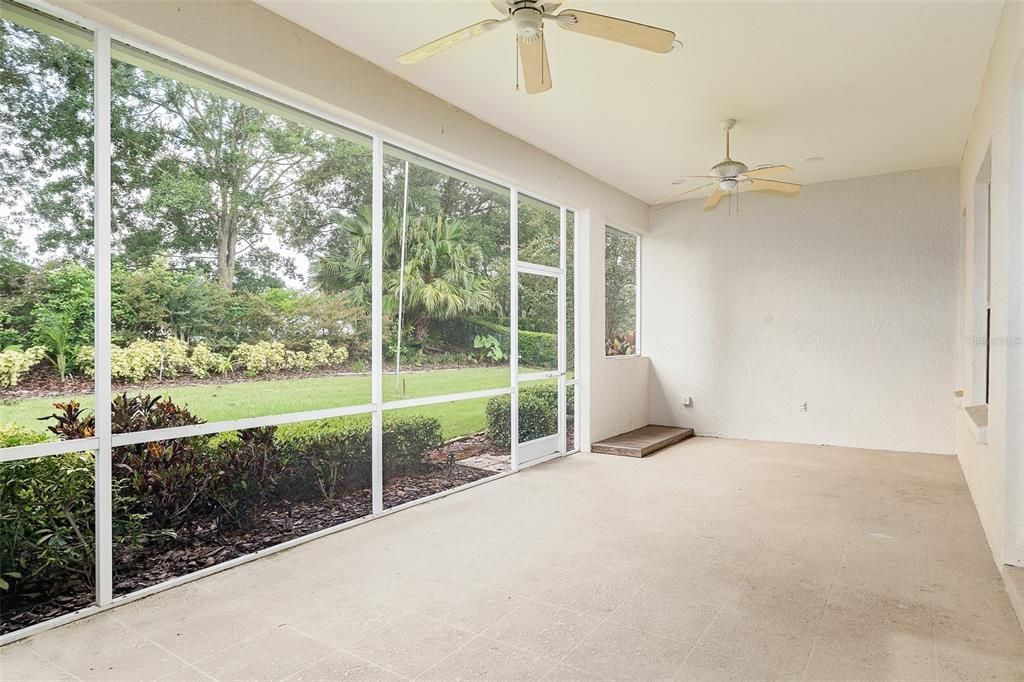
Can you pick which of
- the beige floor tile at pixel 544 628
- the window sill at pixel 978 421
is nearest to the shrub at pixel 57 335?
the beige floor tile at pixel 544 628

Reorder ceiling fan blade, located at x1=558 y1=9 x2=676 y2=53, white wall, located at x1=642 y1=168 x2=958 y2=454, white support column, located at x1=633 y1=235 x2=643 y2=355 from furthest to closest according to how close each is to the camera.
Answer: white support column, located at x1=633 y1=235 x2=643 y2=355 < white wall, located at x1=642 y1=168 x2=958 y2=454 < ceiling fan blade, located at x1=558 y1=9 x2=676 y2=53

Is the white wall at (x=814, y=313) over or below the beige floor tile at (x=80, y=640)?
over

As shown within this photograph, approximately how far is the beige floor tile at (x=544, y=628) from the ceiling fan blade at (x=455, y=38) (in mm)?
2492

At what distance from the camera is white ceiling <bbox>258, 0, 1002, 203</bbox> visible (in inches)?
124

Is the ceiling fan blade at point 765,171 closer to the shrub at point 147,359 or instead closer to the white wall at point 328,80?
the white wall at point 328,80

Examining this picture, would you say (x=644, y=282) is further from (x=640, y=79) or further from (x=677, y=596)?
(x=677, y=596)

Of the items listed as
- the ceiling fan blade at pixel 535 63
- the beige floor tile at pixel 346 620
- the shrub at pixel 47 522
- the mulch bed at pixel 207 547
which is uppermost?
the ceiling fan blade at pixel 535 63

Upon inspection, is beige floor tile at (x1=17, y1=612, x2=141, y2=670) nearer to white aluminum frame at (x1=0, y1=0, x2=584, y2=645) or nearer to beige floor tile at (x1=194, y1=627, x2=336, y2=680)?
white aluminum frame at (x1=0, y1=0, x2=584, y2=645)

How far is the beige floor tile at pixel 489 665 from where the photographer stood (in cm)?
211

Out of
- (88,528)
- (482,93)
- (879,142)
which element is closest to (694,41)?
(482,93)

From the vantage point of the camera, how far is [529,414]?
5645mm

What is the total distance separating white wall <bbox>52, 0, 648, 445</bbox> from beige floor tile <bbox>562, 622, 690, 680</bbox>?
124 inches

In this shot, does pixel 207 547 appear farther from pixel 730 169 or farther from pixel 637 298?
pixel 637 298

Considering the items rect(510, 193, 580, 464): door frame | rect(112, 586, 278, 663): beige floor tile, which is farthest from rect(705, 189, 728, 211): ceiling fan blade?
rect(112, 586, 278, 663): beige floor tile
